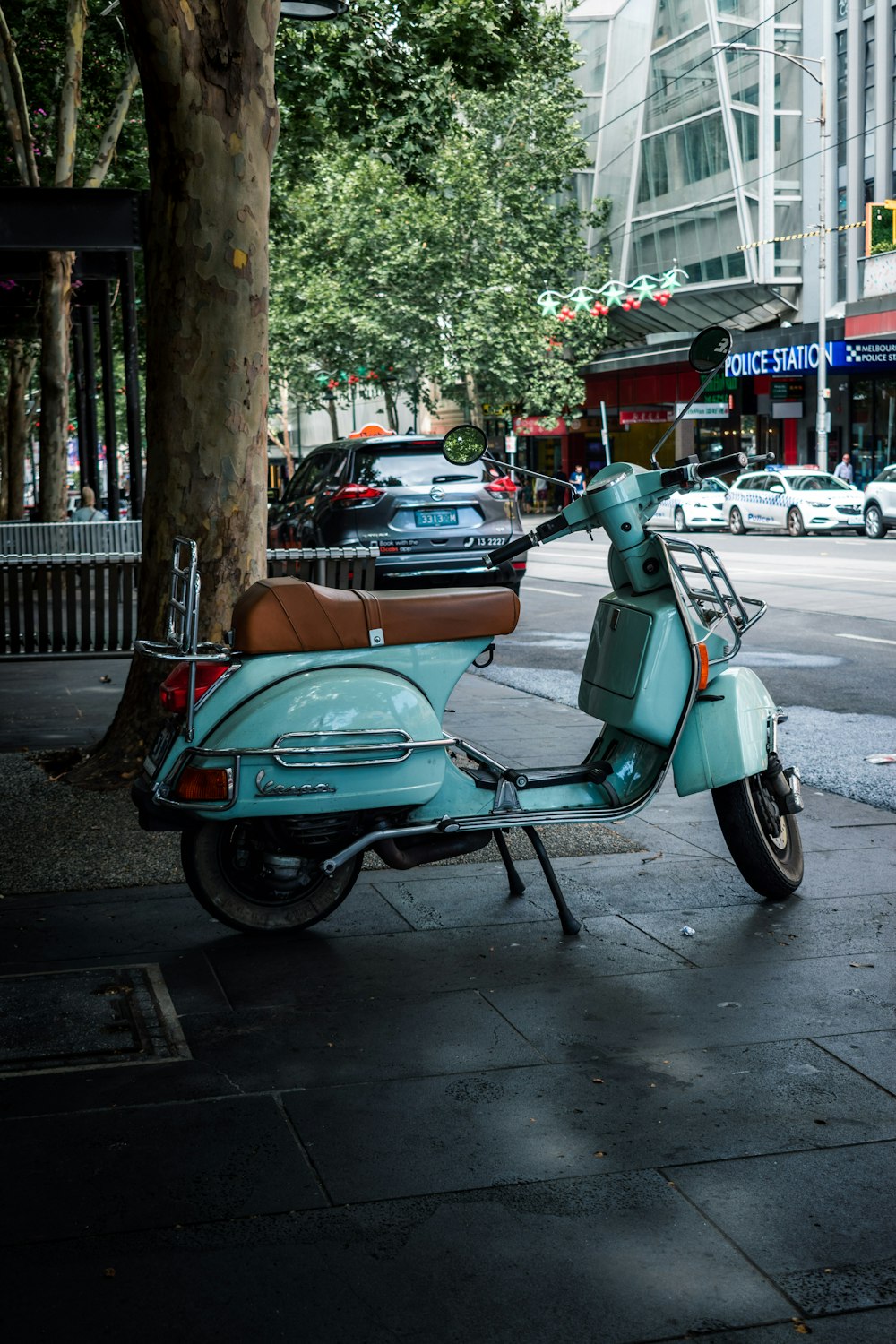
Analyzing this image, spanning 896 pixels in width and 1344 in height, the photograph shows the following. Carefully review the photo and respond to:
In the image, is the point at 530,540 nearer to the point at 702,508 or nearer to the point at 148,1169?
the point at 148,1169

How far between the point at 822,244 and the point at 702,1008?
137 feet

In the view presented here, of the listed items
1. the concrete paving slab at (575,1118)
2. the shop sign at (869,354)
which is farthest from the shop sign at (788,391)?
the concrete paving slab at (575,1118)

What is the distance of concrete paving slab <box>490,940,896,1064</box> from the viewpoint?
407 cm

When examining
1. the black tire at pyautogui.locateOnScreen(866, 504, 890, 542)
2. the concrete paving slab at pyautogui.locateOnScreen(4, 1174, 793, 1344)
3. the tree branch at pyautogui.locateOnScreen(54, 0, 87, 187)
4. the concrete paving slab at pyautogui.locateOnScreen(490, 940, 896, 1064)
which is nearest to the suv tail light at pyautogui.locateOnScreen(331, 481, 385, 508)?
the tree branch at pyautogui.locateOnScreen(54, 0, 87, 187)

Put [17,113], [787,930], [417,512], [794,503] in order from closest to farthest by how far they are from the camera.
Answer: [787,930] < [417,512] < [17,113] < [794,503]

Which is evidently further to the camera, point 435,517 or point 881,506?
point 881,506

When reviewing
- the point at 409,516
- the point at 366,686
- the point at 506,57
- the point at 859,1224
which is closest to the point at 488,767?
the point at 366,686

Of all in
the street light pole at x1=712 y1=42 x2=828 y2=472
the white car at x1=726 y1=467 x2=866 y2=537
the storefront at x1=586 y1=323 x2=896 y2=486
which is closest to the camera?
the white car at x1=726 y1=467 x2=866 y2=537

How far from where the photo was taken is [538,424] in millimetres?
57875

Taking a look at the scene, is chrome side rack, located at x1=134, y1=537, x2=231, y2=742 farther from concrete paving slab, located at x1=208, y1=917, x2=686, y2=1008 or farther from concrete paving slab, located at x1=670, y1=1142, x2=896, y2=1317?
concrete paving slab, located at x1=670, y1=1142, x2=896, y2=1317

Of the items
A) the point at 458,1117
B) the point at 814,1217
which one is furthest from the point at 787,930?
the point at 814,1217

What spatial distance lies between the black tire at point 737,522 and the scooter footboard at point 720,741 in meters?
32.7

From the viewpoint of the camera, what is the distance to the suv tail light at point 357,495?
14586 millimetres

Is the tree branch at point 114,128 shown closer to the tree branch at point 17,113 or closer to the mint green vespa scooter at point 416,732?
the tree branch at point 17,113
